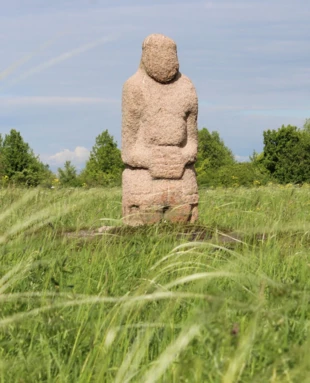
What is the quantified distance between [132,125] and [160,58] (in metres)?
0.76

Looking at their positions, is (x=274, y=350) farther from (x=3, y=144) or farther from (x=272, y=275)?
(x=3, y=144)

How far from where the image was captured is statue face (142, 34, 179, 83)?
7098 mm

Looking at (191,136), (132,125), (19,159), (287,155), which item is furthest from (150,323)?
(287,155)

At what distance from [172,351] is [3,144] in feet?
A: 121

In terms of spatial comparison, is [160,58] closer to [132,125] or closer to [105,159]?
[132,125]

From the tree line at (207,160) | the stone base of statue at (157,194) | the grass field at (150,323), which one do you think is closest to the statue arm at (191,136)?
the stone base of statue at (157,194)

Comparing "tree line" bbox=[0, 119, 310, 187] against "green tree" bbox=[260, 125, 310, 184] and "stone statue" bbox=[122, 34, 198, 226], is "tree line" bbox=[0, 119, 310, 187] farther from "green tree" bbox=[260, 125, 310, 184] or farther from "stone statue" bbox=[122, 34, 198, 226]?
"stone statue" bbox=[122, 34, 198, 226]

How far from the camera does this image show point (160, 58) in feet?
23.3

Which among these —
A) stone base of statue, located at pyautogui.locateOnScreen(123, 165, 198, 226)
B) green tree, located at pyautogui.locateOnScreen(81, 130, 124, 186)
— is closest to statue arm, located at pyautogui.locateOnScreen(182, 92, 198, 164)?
stone base of statue, located at pyautogui.locateOnScreen(123, 165, 198, 226)

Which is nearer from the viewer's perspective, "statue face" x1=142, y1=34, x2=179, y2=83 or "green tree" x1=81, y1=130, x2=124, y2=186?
"statue face" x1=142, y1=34, x2=179, y2=83

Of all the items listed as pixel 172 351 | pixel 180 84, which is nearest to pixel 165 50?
pixel 180 84

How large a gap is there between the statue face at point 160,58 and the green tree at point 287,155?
25337 mm

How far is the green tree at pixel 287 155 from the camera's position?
1314 inches

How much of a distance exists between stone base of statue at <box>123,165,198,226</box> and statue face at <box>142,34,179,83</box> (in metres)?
1.01
